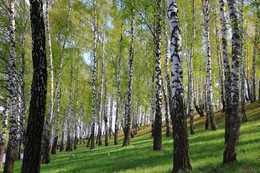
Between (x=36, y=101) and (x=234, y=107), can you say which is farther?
(x=234, y=107)

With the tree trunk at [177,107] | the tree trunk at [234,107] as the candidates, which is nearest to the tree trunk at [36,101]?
the tree trunk at [177,107]

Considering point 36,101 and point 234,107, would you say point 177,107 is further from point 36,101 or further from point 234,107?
point 36,101

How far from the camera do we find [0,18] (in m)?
13.0

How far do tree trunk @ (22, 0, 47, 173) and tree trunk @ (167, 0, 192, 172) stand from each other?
3809 mm

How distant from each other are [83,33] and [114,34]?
4.61 metres

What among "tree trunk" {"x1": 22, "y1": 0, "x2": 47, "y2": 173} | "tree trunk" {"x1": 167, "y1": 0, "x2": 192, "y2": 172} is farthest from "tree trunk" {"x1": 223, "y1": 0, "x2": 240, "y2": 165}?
"tree trunk" {"x1": 22, "y1": 0, "x2": 47, "y2": 173}

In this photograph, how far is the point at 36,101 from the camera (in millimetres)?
4652

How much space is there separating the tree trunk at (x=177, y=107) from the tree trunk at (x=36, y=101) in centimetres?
381

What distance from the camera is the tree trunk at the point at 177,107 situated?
541 cm

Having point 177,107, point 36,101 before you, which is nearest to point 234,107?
point 177,107

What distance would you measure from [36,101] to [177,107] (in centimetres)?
402

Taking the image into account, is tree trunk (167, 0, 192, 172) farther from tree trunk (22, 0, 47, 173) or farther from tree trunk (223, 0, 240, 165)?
tree trunk (22, 0, 47, 173)

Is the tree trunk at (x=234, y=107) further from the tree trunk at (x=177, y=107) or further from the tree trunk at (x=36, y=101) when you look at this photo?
the tree trunk at (x=36, y=101)

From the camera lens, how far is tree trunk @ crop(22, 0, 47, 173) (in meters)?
4.55
